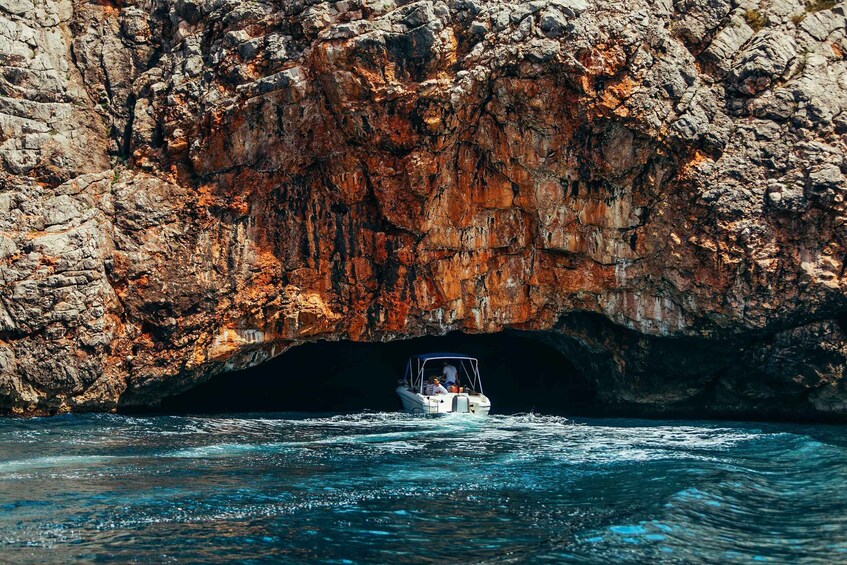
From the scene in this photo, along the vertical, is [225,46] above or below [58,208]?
above

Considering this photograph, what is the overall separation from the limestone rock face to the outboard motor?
2.36m

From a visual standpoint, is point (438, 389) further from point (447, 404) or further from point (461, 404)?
point (461, 404)

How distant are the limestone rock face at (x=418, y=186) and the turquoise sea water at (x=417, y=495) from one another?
Answer: 370 cm

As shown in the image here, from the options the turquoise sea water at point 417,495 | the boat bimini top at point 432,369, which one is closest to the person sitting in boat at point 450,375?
the boat bimini top at point 432,369

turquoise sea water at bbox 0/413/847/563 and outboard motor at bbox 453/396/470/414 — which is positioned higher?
outboard motor at bbox 453/396/470/414

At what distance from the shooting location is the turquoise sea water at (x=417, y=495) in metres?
11.9

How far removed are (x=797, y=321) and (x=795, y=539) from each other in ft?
45.9

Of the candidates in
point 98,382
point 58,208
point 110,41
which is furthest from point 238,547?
point 110,41

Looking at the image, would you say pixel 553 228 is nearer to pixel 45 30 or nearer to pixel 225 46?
pixel 225 46

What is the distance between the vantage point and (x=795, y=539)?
41.1 ft

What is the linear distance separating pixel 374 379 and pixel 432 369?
8.22ft

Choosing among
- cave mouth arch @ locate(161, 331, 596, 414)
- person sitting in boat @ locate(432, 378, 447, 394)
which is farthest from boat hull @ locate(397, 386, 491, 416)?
cave mouth arch @ locate(161, 331, 596, 414)

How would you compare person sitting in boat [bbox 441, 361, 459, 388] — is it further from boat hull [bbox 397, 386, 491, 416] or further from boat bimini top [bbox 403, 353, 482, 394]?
boat hull [bbox 397, 386, 491, 416]

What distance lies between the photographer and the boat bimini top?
30.1 meters
